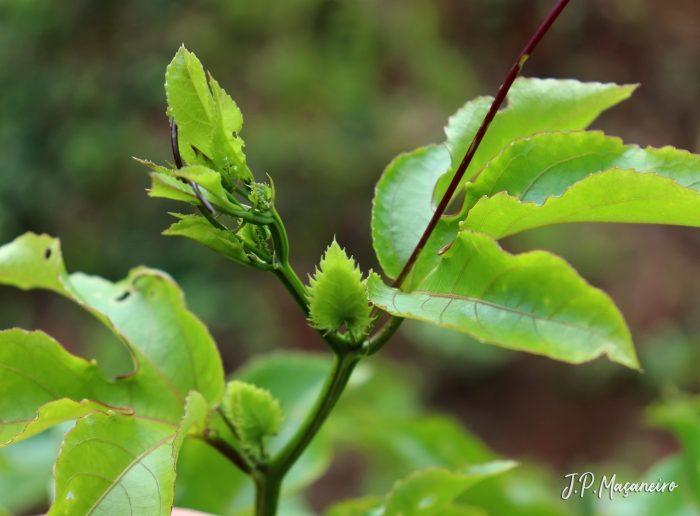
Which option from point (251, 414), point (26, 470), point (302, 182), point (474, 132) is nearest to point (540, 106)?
point (474, 132)

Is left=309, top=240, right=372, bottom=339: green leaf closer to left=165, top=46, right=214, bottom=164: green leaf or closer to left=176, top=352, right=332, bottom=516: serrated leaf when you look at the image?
left=165, top=46, right=214, bottom=164: green leaf

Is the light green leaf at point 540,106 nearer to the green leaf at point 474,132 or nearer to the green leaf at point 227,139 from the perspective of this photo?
the green leaf at point 474,132

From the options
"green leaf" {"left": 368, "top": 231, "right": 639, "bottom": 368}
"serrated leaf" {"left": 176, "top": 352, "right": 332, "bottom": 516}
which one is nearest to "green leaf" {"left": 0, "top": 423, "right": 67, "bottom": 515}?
"serrated leaf" {"left": 176, "top": 352, "right": 332, "bottom": 516}

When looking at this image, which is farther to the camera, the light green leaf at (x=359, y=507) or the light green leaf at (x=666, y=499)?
the light green leaf at (x=666, y=499)

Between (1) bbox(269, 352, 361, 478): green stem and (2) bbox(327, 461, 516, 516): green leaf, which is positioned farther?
(2) bbox(327, 461, 516, 516): green leaf

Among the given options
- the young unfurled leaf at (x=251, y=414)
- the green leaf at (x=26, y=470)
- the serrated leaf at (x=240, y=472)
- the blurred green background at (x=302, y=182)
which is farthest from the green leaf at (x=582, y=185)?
the blurred green background at (x=302, y=182)

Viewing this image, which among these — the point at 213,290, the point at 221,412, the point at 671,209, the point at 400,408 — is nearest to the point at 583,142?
the point at 671,209
